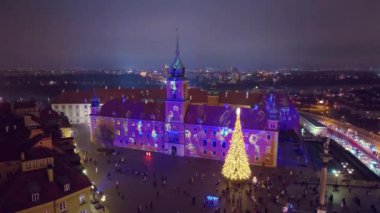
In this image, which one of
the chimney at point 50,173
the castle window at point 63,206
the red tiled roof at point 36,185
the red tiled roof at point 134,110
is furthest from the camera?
the red tiled roof at point 134,110

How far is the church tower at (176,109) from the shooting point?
55531 mm

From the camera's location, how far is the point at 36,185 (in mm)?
27594

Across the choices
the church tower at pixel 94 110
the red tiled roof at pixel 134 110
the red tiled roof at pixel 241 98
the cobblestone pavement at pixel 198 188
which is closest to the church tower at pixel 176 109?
the red tiled roof at pixel 134 110

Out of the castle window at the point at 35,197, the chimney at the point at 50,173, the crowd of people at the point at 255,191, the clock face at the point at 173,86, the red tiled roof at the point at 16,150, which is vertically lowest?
the crowd of people at the point at 255,191

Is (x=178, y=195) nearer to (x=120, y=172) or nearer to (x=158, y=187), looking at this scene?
(x=158, y=187)

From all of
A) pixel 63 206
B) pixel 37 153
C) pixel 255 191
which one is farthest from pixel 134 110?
pixel 63 206

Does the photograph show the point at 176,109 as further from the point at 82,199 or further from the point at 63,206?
the point at 63,206

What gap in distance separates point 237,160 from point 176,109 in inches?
719

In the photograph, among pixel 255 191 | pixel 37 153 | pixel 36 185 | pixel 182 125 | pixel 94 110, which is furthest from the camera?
pixel 94 110

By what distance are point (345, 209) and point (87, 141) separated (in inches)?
1895

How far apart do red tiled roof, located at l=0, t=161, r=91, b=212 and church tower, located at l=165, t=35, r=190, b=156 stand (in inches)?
1017

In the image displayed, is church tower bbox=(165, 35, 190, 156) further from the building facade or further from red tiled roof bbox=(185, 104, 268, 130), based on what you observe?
red tiled roof bbox=(185, 104, 268, 130)

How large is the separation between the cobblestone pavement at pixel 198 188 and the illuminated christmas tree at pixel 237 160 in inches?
53.3

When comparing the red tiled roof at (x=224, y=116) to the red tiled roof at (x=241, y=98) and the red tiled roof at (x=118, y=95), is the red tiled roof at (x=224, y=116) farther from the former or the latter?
the red tiled roof at (x=118, y=95)
